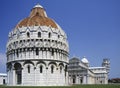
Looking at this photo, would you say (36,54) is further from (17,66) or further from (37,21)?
(37,21)

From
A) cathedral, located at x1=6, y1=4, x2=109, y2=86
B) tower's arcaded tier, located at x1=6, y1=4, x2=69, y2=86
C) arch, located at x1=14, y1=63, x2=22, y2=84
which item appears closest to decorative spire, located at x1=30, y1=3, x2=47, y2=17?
cathedral, located at x1=6, y1=4, x2=109, y2=86

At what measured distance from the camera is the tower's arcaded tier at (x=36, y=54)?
65188 mm

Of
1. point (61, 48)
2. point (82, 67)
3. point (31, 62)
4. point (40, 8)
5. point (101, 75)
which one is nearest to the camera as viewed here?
point (31, 62)

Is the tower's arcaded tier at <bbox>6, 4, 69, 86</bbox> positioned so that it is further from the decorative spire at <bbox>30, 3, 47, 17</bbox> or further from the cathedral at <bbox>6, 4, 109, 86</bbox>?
the decorative spire at <bbox>30, 3, 47, 17</bbox>

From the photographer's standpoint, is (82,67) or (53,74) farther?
(82,67)

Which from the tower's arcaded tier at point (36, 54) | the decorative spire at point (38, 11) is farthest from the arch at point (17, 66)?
the decorative spire at point (38, 11)

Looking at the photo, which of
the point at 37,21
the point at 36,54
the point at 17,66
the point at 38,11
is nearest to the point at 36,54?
the point at 36,54

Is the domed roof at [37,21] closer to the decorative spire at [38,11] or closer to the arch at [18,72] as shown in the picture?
the decorative spire at [38,11]

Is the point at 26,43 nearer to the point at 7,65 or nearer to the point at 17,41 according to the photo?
the point at 17,41

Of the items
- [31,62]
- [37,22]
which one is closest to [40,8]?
[37,22]

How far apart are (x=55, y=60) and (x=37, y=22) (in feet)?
38.8

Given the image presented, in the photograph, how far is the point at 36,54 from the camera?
65.9 meters

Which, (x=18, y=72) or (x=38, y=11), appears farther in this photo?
(x=38, y=11)

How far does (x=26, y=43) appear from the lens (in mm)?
66438
